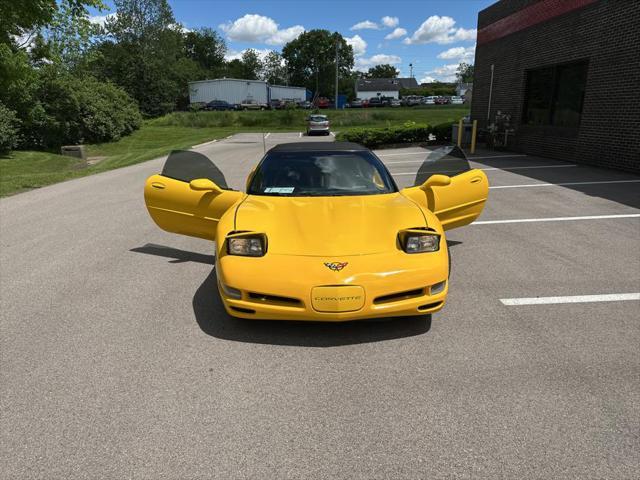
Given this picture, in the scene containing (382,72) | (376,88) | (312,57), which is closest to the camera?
(376,88)

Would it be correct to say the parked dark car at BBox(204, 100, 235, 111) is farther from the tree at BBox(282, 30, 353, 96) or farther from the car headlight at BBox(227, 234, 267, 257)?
the car headlight at BBox(227, 234, 267, 257)

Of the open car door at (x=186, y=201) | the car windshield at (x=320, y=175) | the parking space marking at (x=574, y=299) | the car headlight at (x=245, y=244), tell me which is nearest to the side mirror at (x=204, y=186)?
the open car door at (x=186, y=201)

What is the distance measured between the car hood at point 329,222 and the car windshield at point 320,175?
17cm

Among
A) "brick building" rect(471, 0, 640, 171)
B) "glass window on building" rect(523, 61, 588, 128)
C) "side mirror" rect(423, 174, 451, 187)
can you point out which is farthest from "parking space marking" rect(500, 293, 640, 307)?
"glass window on building" rect(523, 61, 588, 128)

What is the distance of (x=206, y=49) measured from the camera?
114562 millimetres

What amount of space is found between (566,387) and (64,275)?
4801mm

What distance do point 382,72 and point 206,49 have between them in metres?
59.6

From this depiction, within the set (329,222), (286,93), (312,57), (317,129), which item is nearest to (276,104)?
(286,93)

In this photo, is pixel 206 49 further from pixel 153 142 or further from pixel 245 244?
pixel 245 244

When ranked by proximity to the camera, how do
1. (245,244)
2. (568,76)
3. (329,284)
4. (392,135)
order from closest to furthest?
(329,284) → (245,244) → (568,76) → (392,135)

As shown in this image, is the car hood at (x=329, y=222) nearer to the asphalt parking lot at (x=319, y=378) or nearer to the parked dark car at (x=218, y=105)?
the asphalt parking lot at (x=319, y=378)

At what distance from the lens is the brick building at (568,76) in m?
10.8

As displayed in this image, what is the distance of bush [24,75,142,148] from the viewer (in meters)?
20.3

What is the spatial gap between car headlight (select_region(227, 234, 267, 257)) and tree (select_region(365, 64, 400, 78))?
505 ft
